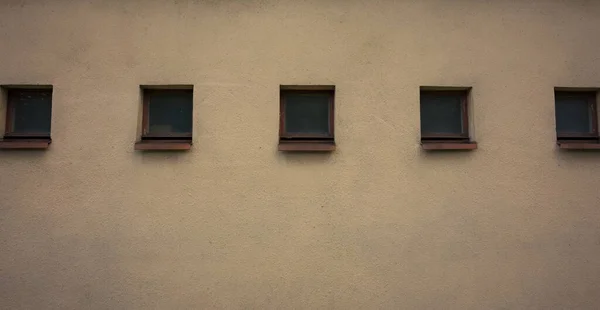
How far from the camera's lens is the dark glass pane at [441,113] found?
4270mm

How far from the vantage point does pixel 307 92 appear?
427 cm

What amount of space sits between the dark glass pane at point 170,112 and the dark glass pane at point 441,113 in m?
2.31

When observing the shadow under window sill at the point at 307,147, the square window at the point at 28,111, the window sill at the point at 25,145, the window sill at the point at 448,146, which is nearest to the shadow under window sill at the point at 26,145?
the window sill at the point at 25,145

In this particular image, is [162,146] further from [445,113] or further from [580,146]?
[580,146]

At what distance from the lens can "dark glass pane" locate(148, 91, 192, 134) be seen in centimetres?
421

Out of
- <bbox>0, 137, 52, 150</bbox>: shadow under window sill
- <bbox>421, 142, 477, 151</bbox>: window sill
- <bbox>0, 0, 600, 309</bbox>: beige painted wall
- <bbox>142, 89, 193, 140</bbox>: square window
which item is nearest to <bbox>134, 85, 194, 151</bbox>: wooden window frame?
<bbox>142, 89, 193, 140</bbox>: square window

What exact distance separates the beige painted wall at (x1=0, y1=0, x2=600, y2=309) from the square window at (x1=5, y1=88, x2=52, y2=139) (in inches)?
7.1

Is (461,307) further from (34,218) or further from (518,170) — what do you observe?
(34,218)

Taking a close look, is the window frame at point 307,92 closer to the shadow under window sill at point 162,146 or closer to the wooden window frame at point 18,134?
the shadow under window sill at point 162,146

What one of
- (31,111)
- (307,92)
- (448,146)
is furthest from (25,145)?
(448,146)

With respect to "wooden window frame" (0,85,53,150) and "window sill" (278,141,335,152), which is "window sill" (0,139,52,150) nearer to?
"wooden window frame" (0,85,53,150)

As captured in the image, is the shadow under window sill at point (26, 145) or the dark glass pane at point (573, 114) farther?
the dark glass pane at point (573, 114)

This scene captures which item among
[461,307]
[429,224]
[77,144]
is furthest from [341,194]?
[77,144]

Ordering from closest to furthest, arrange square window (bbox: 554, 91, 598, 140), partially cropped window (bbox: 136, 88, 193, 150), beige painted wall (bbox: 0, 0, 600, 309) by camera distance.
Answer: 1. beige painted wall (bbox: 0, 0, 600, 309)
2. partially cropped window (bbox: 136, 88, 193, 150)
3. square window (bbox: 554, 91, 598, 140)
